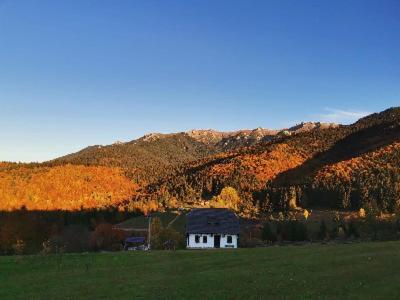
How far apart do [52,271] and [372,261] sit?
28.9 meters

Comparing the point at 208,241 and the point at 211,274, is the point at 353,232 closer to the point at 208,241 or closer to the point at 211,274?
the point at 208,241

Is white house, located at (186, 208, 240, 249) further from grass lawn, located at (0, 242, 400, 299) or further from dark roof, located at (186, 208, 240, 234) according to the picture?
grass lawn, located at (0, 242, 400, 299)

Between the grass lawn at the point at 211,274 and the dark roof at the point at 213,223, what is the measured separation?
40.5 m

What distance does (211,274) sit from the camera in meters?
37.8

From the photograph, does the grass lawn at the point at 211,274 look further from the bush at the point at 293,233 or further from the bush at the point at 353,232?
the bush at the point at 353,232

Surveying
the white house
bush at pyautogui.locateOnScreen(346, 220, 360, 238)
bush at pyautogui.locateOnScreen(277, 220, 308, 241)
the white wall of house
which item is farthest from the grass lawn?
bush at pyautogui.locateOnScreen(346, 220, 360, 238)

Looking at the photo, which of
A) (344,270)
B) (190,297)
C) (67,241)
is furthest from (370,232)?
(190,297)

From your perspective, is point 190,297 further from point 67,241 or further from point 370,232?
point 370,232

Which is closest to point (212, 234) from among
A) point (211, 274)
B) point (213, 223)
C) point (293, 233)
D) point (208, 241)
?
point (208, 241)

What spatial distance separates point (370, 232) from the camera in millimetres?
122000

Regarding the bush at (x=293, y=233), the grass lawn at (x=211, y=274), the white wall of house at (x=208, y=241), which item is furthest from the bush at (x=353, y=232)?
the grass lawn at (x=211, y=274)

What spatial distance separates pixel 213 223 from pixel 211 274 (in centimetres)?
5669

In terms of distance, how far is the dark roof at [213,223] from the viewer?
306 feet

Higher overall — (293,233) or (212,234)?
Answer: (212,234)
